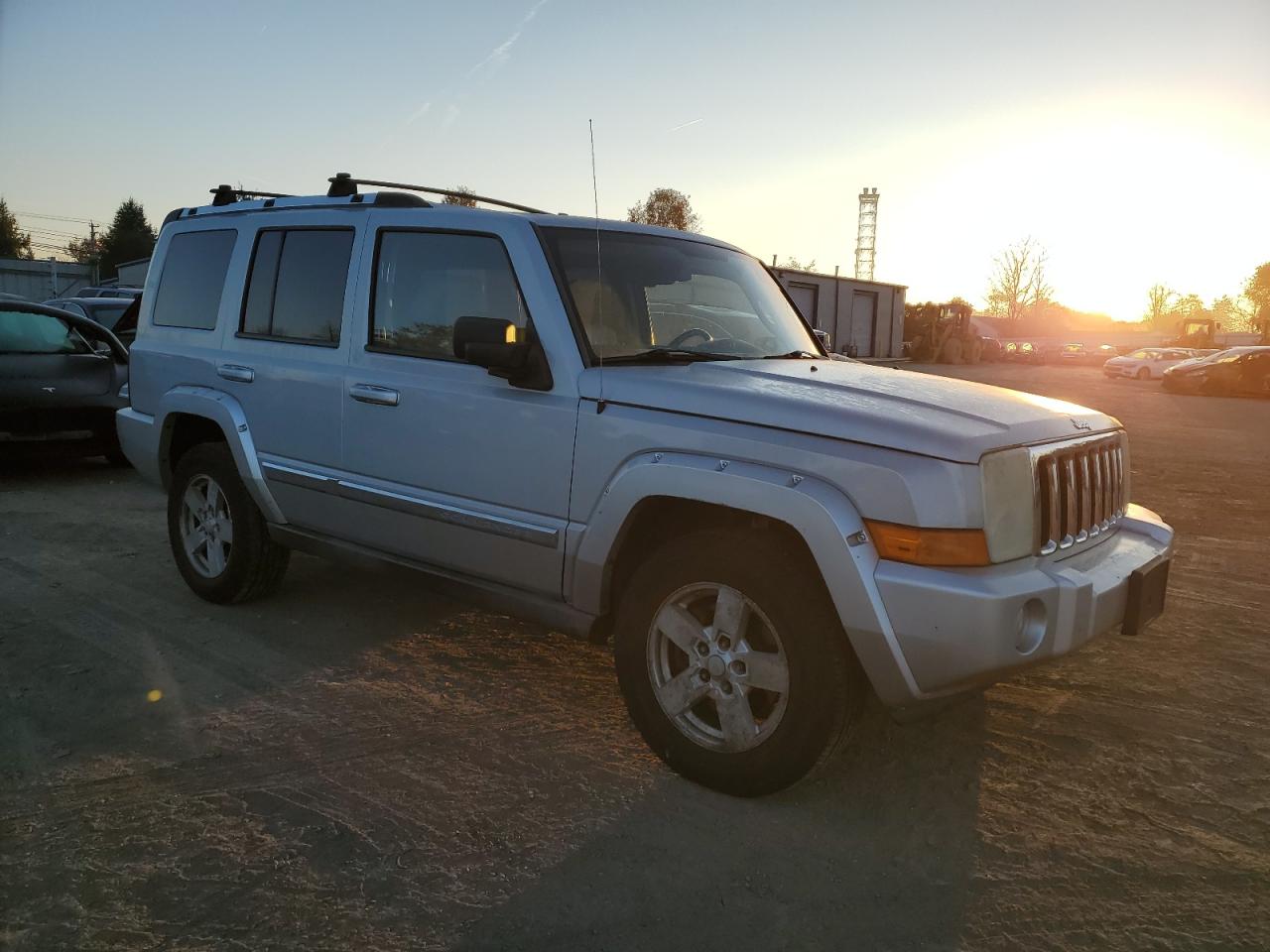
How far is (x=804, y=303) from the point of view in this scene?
107ft

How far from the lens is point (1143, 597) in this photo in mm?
3152

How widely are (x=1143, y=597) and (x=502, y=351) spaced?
2307 millimetres

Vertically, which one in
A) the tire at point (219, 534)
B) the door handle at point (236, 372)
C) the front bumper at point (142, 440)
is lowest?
the tire at point (219, 534)

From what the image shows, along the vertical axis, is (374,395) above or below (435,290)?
below

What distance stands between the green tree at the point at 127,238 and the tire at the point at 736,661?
77902 mm

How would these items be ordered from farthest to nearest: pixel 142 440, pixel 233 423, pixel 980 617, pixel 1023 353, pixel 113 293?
pixel 1023 353
pixel 113 293
pixel 142 440
pixel 233 423
pixel 980 617

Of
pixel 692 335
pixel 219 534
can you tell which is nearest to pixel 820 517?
pixel 692 335

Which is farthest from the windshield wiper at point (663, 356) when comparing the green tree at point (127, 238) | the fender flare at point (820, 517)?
the green tree at point (127, 238)

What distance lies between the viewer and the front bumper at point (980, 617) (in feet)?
8.63

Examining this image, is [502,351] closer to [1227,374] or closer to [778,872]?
[778,872]

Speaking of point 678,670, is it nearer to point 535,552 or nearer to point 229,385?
point 535,552

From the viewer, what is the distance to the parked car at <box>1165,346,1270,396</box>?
2541 cm

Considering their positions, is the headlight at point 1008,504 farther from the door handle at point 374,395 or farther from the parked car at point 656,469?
the door handle at point 374,395

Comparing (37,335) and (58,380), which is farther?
(37,335)
